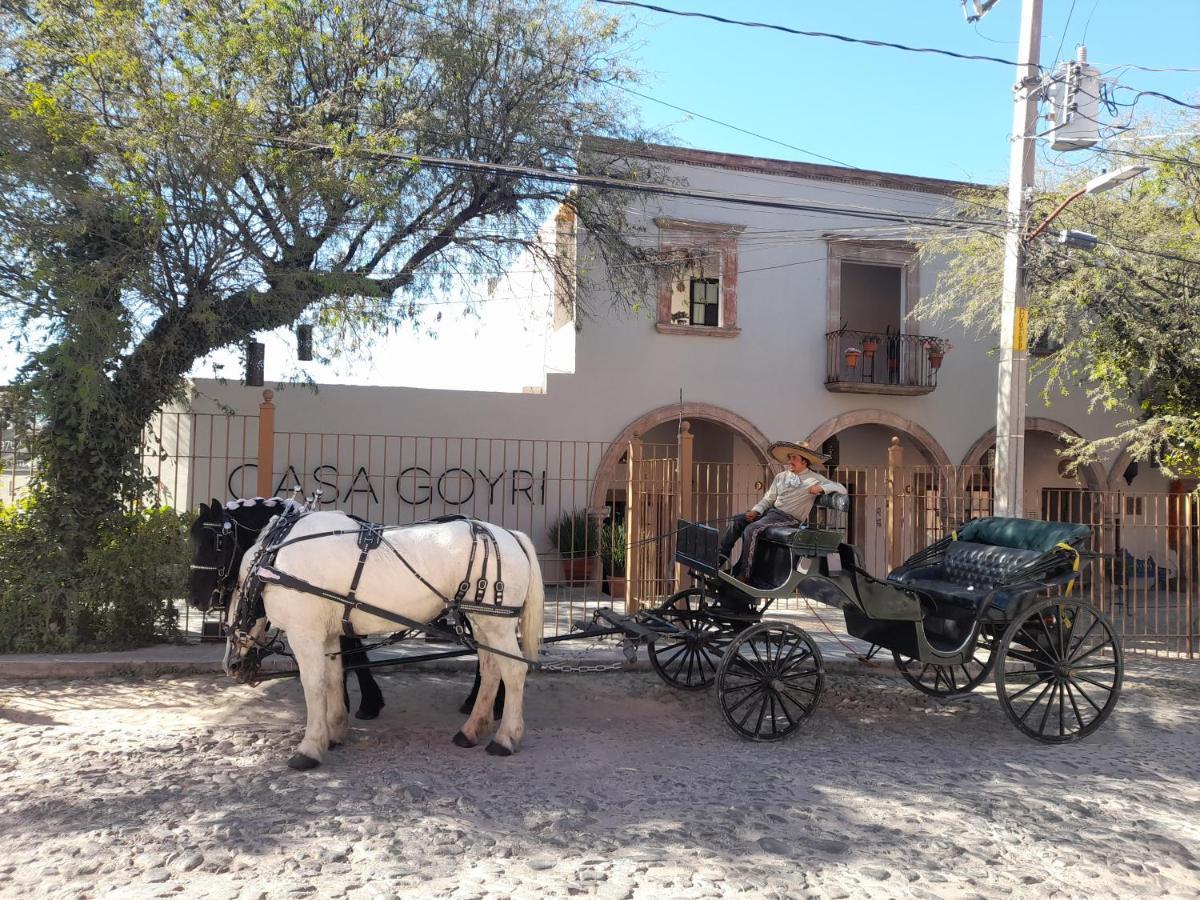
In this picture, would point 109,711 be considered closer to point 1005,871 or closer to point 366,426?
point 1005,871

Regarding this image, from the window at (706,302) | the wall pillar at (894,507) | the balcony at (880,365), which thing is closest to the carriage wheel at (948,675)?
the wall pillar at (894,507)

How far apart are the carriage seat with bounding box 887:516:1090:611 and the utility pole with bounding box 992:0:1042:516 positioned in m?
1.55

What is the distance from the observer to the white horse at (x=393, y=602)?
5.18 m

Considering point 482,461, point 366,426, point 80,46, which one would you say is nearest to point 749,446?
point 482,461

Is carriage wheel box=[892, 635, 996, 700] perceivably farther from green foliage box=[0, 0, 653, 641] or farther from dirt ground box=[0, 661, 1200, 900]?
green foliage box=[0, 0, 653, 641]

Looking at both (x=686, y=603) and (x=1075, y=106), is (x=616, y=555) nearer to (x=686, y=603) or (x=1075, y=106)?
(x=686, y=603)

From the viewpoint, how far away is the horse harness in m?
5.19

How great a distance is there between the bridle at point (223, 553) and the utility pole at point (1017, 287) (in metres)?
6.55

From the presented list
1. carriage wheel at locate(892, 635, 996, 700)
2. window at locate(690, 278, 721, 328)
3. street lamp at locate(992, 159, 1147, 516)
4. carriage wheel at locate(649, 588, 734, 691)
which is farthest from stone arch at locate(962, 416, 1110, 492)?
carriage wheel at locate(649, 588, 734, 691)

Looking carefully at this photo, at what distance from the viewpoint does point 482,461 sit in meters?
13.4

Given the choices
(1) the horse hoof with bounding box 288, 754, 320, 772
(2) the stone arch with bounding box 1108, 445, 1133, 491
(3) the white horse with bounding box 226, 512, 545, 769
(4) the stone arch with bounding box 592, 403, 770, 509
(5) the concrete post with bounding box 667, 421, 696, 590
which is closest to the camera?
(1) the horse hoof with bounding box 288, 754, 320, 772

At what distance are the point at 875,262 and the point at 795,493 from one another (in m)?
10.7

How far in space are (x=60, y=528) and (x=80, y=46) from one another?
4.14 meters

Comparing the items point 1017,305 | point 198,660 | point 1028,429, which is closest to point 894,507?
point 1017,305
